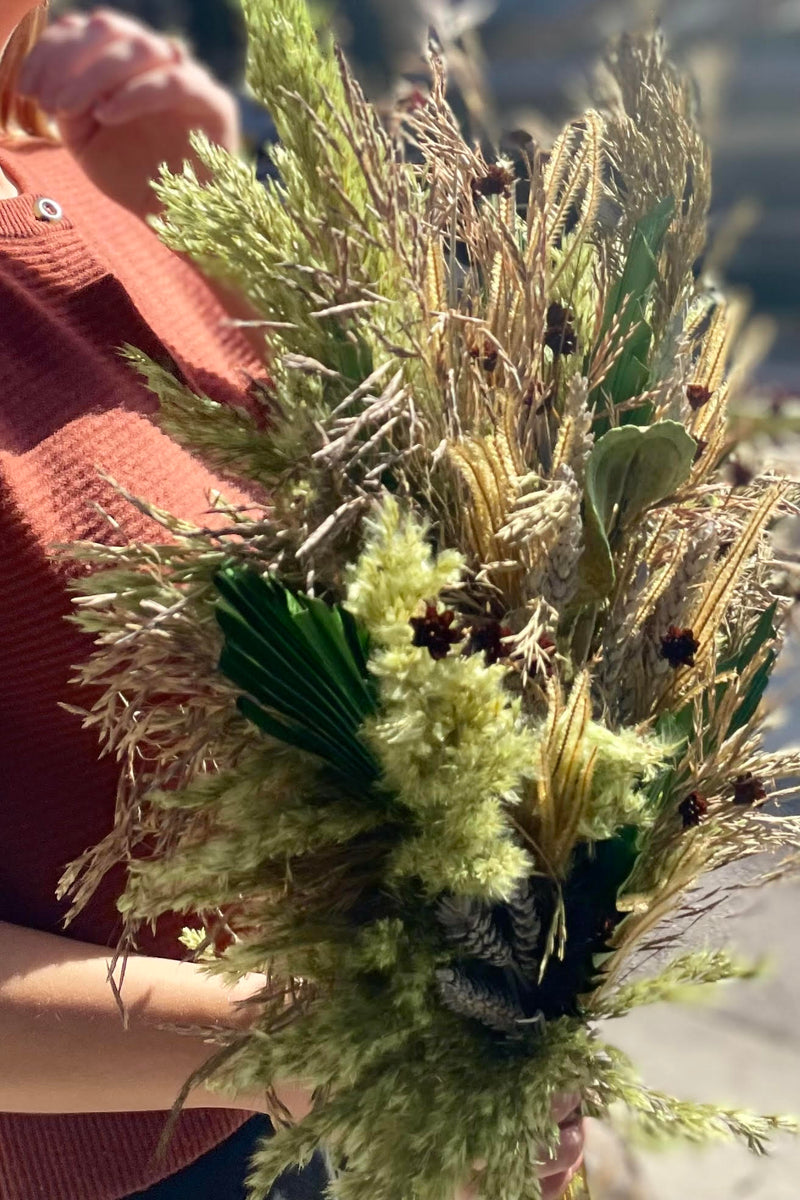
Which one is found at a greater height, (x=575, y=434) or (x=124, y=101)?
(x=124, y=101)

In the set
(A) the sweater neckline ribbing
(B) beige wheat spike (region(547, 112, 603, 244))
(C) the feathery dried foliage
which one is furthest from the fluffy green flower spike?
(A) the sweater neckline ribbing

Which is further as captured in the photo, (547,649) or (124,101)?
(124,101)

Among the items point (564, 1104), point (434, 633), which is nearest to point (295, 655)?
point (434, 633)

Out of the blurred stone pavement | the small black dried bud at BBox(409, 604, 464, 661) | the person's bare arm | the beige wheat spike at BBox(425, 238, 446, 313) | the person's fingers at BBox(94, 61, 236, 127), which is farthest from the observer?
the blurred stone pavement

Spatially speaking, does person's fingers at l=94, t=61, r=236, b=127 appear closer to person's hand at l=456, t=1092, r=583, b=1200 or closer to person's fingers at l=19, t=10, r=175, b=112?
person's fingers at l=19, t=10, r=175, b=112

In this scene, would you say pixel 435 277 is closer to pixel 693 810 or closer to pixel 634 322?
pixel 634 322

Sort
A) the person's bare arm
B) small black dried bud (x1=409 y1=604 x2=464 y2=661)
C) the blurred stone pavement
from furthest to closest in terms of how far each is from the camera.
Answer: the blurred stone pavement
the person's bare arm
small black dried bud (x1=409 y1=604 x2=464 y2=661)
